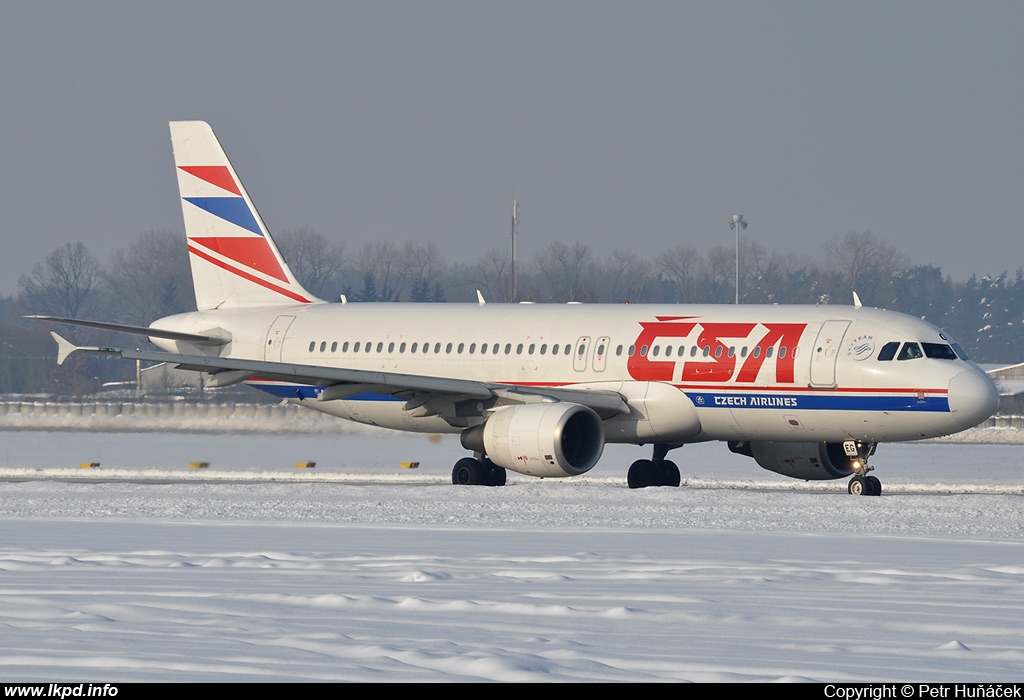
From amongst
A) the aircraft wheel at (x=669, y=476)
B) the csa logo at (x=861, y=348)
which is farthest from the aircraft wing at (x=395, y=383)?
the csa logo at (x=861, y=348)

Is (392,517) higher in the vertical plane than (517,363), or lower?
lower

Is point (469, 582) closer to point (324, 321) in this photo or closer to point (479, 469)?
point (479, 469)

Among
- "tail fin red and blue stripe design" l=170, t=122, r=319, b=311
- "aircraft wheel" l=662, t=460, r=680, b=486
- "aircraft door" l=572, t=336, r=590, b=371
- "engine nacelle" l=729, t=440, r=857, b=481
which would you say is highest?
"tail fin red and blue stripe design" l=170, t=122, r=319, b=311

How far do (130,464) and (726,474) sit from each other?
471 inches

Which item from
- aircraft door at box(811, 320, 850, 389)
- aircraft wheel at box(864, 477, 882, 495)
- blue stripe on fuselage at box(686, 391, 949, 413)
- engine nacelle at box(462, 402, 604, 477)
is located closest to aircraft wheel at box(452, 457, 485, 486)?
engine nacelle at box(462, 402, 604, 477)

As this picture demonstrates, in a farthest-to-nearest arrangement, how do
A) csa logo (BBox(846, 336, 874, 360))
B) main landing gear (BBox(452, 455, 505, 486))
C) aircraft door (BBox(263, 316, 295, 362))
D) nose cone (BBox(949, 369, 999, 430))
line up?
aircraft door (BBox(263, 316, 295, 362))
main landing gear (BBox(452, 455, 505, 486))
csa logo (BBox(846, 336, 874, 360))
nose cone (BBox(949, 369, 999, 430))

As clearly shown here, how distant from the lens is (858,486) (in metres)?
23.4

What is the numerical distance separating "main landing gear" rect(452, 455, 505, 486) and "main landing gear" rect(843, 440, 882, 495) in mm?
5803

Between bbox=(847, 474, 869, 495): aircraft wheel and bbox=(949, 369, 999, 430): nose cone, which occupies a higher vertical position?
bbox=(949, 369, 999, 430): nose cone

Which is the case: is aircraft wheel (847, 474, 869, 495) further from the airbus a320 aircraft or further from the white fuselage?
the white fuselage

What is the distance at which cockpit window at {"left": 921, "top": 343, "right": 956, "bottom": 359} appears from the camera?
23.7 m

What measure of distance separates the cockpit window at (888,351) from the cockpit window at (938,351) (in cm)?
43

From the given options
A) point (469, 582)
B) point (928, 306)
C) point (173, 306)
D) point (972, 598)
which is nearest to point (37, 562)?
point (469, 582)

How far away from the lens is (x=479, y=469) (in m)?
25.8
